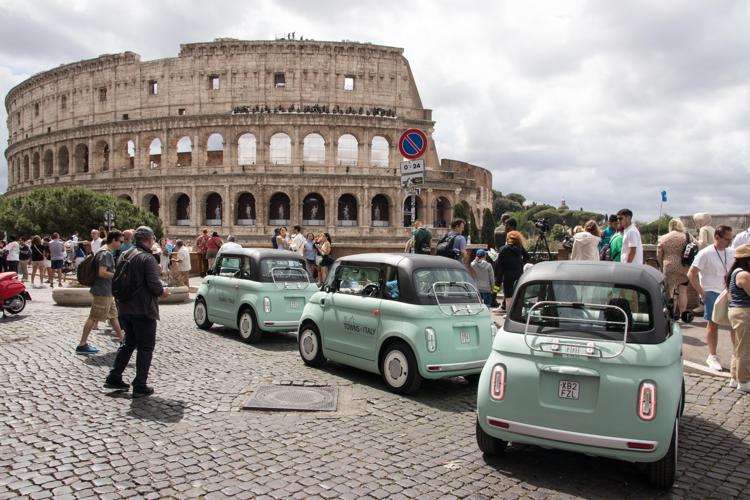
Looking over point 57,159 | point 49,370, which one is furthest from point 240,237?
point 49,370

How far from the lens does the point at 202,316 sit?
37.1 feet

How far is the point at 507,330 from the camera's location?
4.87m

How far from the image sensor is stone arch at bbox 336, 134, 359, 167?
4672cm

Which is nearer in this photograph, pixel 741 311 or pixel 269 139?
pixel 741 311

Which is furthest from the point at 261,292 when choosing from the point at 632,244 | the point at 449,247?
the point at 632,244

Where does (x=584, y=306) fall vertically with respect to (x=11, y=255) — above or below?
below

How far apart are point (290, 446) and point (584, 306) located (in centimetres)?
292

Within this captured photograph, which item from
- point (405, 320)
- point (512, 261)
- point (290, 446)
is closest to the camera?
point (290, 446)

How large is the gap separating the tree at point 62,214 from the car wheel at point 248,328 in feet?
101

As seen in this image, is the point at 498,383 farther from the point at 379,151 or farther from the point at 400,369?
the point at 379,151

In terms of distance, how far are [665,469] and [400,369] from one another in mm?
3226

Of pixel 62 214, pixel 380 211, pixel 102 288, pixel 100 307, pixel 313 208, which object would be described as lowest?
pixel 100 307

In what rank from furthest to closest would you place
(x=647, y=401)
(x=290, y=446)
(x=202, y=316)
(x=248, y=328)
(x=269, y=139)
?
(x=269, y=139) → (x=202, y=316) → (x=248, y=328) → (x=290, y=446) → (x=647, y=401)

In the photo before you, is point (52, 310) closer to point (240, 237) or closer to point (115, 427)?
point (115, 427)
